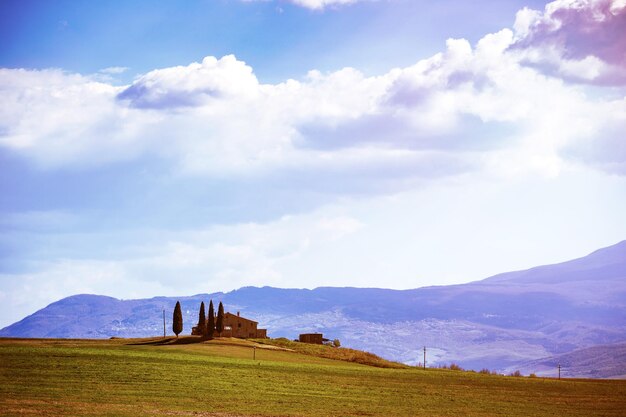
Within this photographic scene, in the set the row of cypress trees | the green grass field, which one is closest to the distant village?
the row of cypress trees

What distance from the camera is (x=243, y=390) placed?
255ft

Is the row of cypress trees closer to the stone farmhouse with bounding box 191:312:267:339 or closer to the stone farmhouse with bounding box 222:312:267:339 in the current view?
the stone farmhouse with bounding box 191:312:267:339

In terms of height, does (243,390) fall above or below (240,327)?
below

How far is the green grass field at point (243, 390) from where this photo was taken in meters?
64.7

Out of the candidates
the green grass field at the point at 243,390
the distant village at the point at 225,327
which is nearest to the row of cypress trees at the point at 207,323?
the distant village at the point at 225,327

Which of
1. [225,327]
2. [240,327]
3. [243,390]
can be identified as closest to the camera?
[243,390]

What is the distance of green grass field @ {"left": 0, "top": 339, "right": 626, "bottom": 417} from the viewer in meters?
64.7

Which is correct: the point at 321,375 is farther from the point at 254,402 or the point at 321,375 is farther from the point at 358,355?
the point at 358,355

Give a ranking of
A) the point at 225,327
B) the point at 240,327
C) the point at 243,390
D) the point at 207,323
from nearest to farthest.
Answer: the point at 243,390 → the point at 207,323 → the point at 225,327 → the point at 240,327

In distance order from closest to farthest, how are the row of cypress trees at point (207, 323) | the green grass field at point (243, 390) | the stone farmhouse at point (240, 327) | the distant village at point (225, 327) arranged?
the green grass field at point (243, 390), the row of cypress trees at point (207, 323), the distant village at point (225, 327), the stone farmhouse at point (240, 327)

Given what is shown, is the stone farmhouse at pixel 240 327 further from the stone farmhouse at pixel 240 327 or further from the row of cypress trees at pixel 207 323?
the row of cypress trees at pixel 207 323

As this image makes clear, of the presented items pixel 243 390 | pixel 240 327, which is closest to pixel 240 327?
pixel 240 327

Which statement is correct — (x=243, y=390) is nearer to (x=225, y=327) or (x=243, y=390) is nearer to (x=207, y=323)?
(x=207, y=323)

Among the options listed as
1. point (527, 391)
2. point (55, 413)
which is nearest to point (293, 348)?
point (527, 391)
